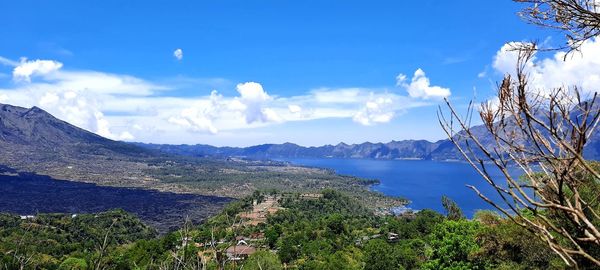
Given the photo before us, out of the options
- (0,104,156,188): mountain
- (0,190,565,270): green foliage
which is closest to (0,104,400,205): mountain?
(0,104,156,188): mountain

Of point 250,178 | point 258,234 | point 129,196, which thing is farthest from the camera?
point 250,178

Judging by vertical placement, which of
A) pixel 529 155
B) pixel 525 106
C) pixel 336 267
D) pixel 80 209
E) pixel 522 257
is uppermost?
pixel 525 106

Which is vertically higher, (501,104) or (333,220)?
(501,104)

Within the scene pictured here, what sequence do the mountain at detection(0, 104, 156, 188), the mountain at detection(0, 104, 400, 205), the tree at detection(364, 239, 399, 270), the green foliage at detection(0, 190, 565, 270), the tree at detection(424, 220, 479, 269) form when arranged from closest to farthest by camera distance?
the green foliage at detection(0, 190, 565, 270), the tree at detection(424, 220, 479, 269), the tree at detection(364, 239, 399, 270), the mountain at detection(0, 104, 400, 205), the mountain at detection(0, 104, 156, 188)

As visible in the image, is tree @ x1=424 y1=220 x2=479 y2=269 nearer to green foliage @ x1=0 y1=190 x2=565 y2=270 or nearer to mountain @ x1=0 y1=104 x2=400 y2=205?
green foliage @ x1=0 y1=190 x2=565 y2=270

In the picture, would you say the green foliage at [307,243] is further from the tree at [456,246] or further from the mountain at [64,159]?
the mountain at [64,159]

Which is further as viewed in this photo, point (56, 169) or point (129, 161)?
point (129, 161)

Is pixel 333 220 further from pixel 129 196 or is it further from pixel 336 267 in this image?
pixel 129 196

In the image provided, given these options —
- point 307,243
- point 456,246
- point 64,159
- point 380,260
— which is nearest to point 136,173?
point 64,159

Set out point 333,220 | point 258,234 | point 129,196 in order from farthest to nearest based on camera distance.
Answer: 1. point 129,196
2. point 258,234
3. point 333,220

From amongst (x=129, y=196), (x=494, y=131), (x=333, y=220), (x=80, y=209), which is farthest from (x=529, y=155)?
(x=129, y=196)

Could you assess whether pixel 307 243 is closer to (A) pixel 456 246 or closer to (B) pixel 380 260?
(B) pixel 380 260
